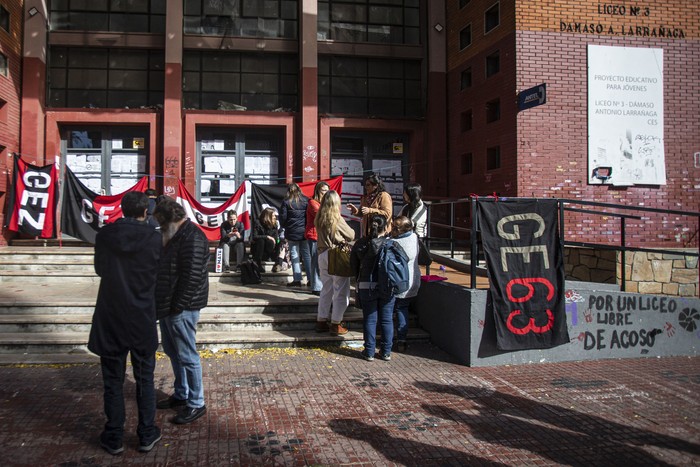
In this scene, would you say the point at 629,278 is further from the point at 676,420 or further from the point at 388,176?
the point at 388,176

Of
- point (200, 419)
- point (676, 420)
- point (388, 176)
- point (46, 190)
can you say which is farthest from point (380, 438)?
point (388, 176)

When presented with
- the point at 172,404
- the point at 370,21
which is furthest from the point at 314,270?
the point at 370,21

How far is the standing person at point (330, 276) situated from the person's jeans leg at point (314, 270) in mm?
1034

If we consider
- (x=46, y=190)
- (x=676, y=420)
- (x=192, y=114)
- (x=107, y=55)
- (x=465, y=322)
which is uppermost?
(x=107, y=55)

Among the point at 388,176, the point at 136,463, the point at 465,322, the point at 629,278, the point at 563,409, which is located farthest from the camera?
the point at 388,176

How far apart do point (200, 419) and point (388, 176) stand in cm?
1062

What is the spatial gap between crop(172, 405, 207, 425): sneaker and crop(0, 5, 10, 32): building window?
37.5 feet

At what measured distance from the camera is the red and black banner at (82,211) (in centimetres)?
1004

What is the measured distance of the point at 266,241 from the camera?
9.31 metres

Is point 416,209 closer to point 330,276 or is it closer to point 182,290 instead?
point 330,276

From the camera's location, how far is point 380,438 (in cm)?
390

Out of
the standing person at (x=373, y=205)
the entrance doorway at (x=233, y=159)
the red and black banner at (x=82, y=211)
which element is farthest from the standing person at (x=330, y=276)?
the entrance doorway at (x=233, y=159)

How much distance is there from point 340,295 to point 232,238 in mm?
3988

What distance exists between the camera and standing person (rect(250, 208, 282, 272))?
30.1 ft
